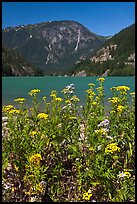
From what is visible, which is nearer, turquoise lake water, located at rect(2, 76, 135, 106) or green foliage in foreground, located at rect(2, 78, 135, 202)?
green foliage in foreground, located at rect(2, 78, 135, 202)

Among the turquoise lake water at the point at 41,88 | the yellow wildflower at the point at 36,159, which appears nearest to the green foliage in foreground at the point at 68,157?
the yellow wildflower at the point at 36,159

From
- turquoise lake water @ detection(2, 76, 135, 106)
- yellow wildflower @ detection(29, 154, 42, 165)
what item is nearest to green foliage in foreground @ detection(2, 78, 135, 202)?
yellow wildflower @ detection(29, 154, 42, 165)

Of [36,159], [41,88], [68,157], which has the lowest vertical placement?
[68,157]

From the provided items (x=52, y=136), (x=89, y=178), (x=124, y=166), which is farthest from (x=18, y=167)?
(x=124, y=166)

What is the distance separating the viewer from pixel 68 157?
5762mm

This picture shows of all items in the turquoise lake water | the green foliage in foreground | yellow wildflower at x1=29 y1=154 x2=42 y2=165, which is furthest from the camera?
the turquoise lake water

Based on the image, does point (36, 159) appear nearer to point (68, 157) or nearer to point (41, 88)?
point (68, 157)

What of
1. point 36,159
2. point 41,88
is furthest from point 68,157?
point 41,88

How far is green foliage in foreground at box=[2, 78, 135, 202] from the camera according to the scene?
15.9ft

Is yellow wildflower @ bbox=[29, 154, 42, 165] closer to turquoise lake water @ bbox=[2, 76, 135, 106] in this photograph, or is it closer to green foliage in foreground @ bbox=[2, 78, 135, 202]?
green foliage in foreground @ bbox=[2, 78, 135, 202]

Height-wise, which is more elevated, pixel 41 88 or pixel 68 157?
pixel 41 88

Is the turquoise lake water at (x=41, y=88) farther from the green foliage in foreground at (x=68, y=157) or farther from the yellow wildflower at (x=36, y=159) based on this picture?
the yellow wildflower at (x=36, y=159)

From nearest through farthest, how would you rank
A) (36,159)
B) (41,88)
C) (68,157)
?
(36,159) → (68,157) → (41,88)

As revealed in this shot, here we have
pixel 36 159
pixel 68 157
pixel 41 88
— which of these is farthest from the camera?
pixel 41 88
